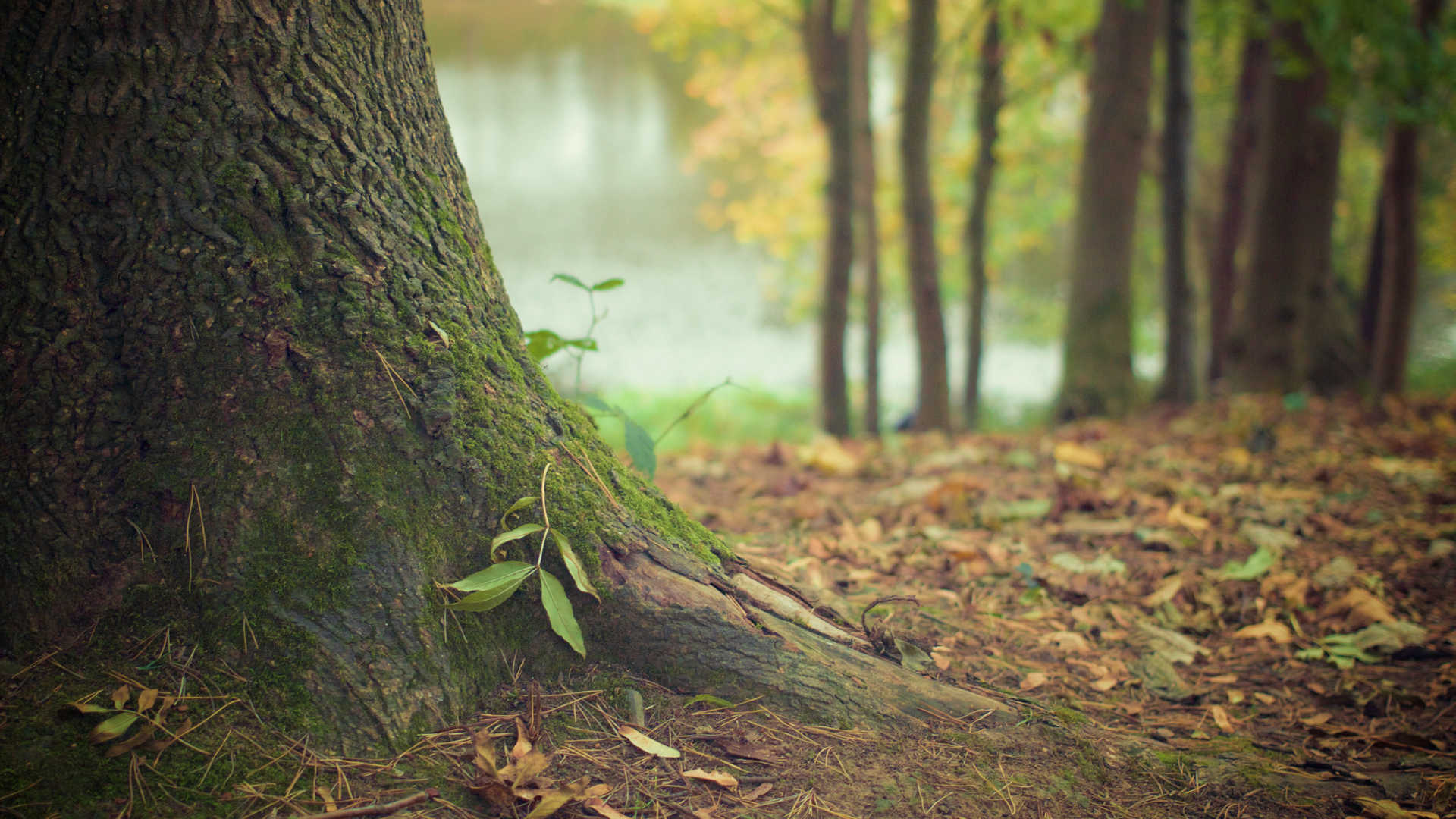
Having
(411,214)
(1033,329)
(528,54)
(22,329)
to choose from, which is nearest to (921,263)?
(411,214)

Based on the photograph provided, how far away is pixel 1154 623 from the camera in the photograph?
7.55 ft

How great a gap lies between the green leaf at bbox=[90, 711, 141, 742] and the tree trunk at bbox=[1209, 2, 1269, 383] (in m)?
8.73

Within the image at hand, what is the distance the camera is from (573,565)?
1.51 meters

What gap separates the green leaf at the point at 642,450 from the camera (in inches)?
78.2

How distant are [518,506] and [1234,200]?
8943 millimetres

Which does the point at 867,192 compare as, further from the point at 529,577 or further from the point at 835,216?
the point at 529,577

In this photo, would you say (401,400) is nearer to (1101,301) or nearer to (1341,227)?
(1101,301)

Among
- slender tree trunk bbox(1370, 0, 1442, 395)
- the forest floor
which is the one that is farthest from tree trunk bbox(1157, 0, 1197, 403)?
the forest floor

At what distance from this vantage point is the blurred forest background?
19.7 ft

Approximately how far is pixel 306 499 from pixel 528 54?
19943 mm

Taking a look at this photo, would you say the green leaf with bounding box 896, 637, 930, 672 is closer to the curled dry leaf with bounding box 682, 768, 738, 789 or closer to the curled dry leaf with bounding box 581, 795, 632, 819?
the curled dry leaf with bounding box 682, 768, 738, 789

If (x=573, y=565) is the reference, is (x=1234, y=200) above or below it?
above

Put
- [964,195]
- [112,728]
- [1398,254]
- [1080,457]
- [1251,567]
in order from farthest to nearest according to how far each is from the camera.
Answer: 1. [964,195]
2. [1398,254]
3. [1080,457]
4. [1251,567]
5. [112,728]

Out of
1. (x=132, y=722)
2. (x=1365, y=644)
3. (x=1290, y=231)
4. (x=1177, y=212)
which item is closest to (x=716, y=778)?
(x=132, y=722)
